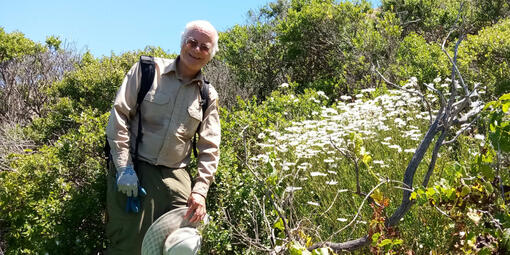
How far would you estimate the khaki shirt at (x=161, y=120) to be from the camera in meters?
3.05

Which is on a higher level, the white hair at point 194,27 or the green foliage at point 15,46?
the green foliage at point 15,46

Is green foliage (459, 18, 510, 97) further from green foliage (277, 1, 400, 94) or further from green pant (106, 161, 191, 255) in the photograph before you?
green pant (106, 161, 191, 255)

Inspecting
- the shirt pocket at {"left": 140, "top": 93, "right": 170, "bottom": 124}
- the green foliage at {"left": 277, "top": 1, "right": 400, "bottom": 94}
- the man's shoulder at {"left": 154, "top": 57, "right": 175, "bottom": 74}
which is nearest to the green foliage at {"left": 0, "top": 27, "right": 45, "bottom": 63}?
the green foliage at {"left": 277, "top": 1, "right": 400, "bottom": 94}

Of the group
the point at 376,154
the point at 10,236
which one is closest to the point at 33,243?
the point at 10,236

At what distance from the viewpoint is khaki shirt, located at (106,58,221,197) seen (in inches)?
120

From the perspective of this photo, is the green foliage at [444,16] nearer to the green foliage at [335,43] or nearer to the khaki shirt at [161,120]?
the green foliage at [335,43]

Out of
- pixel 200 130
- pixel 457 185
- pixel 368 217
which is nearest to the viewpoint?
pixel 457 185

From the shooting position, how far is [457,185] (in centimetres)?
256

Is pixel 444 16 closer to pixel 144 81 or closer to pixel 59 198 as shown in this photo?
pixel 144 81

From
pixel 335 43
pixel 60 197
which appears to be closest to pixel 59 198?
pixel 60 197

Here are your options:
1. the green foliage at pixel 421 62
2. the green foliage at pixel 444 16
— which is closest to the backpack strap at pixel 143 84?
the green foliage at pixel 421 62

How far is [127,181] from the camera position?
9.71ft

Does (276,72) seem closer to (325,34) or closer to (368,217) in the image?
(325,34)

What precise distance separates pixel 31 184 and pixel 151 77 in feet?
5.60
